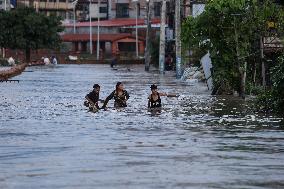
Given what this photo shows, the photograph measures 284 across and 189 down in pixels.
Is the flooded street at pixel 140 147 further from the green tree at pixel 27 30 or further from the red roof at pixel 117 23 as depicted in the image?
the red roof at pixel 117 23

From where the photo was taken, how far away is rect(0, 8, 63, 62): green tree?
131 meters

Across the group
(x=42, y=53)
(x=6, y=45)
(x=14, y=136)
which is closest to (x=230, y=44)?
(x=14, y=136)

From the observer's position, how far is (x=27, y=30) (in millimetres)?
132125

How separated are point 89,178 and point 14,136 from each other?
8731 millimetres

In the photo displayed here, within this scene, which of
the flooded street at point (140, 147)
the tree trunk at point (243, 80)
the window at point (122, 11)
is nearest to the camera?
the flooded street at point (140, 147)

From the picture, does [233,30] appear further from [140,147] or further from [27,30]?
[27,30]

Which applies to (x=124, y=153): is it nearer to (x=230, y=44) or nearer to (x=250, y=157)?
(x=250, y=157)

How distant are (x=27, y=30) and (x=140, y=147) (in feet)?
367

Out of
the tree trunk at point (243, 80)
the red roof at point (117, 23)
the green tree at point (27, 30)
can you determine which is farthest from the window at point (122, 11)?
the tree trunk at point (243, 80)

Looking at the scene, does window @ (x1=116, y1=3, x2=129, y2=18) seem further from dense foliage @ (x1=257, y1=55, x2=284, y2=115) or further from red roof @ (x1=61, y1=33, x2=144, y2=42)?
dense foliage @ (x1=257, y1=55, x2=284, y2=115)

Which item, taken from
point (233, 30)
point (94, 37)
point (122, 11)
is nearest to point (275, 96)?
point (233, 30)

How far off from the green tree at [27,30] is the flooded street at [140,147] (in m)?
93.6

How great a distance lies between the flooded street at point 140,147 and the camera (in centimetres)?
1603

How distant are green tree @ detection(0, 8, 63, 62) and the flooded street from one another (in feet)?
307
